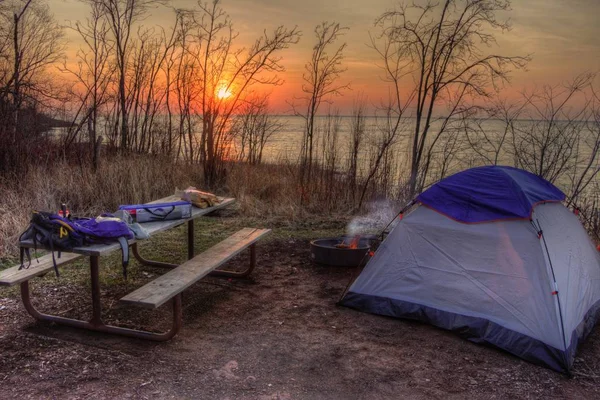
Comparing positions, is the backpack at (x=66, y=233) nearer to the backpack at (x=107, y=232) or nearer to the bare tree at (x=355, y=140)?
the backpack at (x=107, y=232)

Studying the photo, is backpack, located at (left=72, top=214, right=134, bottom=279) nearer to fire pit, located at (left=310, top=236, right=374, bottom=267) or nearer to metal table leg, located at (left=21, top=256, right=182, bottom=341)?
metal table leg, located at (left=21, top=256, right=182, bottom=341)

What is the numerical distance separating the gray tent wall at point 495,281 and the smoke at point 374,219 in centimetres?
277

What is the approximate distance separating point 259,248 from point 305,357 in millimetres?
2882

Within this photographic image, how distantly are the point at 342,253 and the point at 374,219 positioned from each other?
257 centimetres

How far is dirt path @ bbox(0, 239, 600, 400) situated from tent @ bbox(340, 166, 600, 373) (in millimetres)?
152

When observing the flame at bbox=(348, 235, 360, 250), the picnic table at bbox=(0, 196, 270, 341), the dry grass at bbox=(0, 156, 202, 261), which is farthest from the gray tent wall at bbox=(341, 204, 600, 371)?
the dry grass at bbox=(0, 156, 202, 261)

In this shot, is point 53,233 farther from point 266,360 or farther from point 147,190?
point 147,190

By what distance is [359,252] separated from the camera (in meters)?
5.41

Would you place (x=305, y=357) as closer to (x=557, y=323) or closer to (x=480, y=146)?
(x=557, y=323)

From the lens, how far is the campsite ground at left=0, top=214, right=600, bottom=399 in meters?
3.03

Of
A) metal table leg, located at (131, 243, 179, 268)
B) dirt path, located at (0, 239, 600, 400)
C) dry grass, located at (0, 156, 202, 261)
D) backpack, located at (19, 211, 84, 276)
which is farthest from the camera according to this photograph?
dry grass, located at (0, 156, 202, 261)

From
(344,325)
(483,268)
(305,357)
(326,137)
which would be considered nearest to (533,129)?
(326,137)

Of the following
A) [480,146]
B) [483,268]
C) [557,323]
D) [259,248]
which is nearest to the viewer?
[557,323]

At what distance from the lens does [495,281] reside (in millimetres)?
3785
